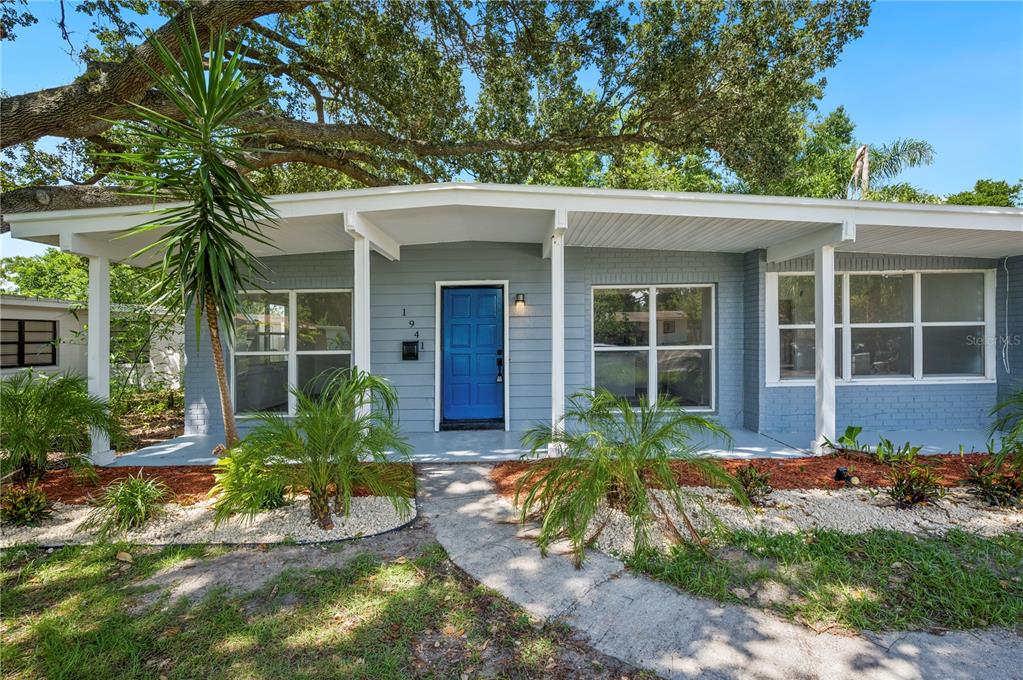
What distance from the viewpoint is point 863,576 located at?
101 inches

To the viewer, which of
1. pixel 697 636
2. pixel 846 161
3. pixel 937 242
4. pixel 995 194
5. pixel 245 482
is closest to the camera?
pixel 697 636

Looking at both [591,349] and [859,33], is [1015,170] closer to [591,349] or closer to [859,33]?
[859,33]

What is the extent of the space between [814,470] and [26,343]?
14.5 meters

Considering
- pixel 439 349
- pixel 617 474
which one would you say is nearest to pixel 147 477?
pixel 439 349

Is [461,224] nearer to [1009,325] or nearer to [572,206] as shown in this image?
[572,206]

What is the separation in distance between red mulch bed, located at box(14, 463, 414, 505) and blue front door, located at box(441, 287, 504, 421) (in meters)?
2.15

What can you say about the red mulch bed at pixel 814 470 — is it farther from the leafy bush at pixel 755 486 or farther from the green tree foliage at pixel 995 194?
the green tree foliage at pixel 995 194

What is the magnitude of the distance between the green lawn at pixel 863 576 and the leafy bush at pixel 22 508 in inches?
157

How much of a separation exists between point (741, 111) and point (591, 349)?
4.46 metres

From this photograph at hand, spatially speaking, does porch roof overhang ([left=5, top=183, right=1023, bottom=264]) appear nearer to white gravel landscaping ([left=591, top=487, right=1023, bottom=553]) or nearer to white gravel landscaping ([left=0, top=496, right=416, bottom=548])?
white gravel landscaping ([left=0, top=496, right=416, bottom=548])

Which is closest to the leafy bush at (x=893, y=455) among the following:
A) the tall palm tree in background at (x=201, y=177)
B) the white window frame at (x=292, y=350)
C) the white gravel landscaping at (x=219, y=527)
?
the white gravel landscaping at (x=219, y=527)

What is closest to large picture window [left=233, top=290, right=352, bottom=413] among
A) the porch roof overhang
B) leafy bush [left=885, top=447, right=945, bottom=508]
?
the porch roof overhang

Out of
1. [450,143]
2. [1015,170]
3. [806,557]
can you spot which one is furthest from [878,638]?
[1015,170]

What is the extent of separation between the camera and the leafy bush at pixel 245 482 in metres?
3.07
